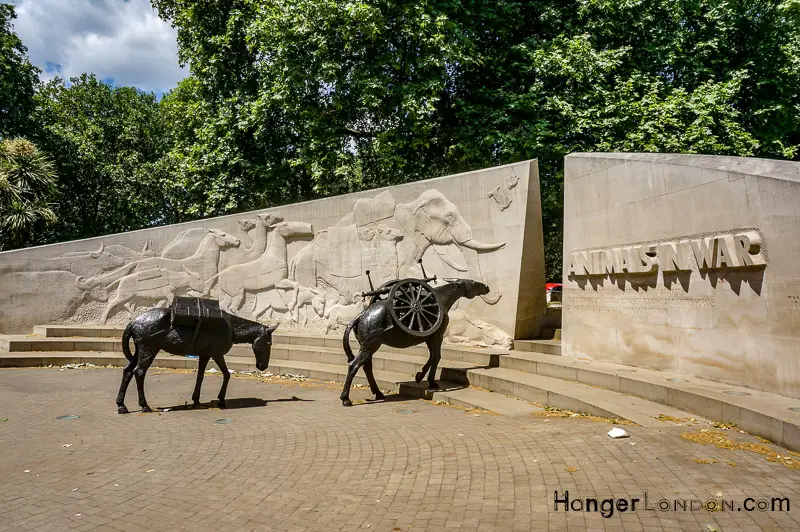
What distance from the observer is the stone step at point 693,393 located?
5707mm

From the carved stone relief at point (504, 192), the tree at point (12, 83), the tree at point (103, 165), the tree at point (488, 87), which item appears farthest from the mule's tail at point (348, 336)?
the tree at point (12, 83)

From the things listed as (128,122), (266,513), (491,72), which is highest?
(128,122)

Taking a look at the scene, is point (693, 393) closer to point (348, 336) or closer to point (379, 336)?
point (379, 336)

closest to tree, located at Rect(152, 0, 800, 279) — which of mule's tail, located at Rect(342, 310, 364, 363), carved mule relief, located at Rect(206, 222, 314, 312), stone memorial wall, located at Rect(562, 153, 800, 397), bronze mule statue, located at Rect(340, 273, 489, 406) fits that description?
carved mule relief, located at Rect(206, 222, 314, 312)

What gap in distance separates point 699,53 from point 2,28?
2899cm

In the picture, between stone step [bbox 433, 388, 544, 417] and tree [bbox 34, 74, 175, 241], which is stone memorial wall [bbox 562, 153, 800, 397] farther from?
tree [bbox 34, 74, 175, 241]

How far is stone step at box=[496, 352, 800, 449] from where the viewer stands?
5707 mm

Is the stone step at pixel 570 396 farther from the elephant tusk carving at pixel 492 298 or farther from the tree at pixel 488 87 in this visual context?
the tree at pixel 488 87

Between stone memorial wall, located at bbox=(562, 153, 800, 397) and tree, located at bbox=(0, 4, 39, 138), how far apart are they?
83.8ft

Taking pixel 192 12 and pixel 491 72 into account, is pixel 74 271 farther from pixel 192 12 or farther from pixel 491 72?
pixel 491 72

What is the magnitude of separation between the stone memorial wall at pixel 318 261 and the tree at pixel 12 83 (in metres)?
12.4

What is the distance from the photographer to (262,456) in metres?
6.03

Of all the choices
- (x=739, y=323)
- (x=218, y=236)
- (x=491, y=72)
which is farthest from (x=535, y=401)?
(x=491, y=72)

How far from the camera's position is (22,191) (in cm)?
2002
